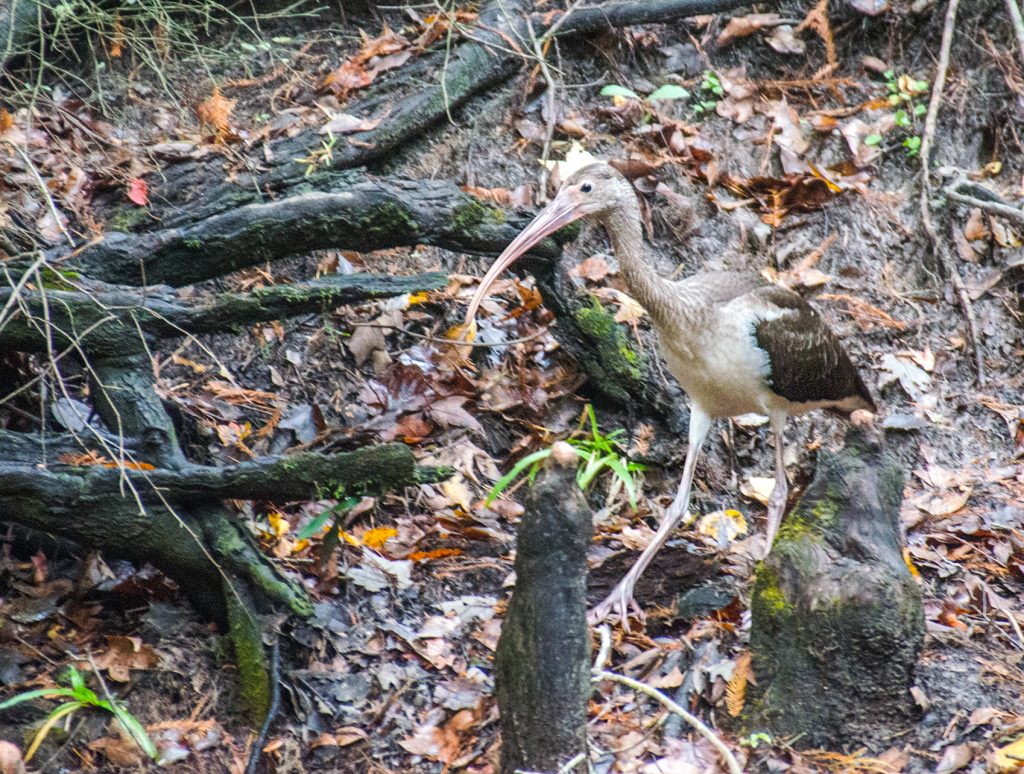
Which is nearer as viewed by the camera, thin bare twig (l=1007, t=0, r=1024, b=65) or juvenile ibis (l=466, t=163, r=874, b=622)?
juvenile ibis (l=466, t=163, r=874, b=622)

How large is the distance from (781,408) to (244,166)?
307cm

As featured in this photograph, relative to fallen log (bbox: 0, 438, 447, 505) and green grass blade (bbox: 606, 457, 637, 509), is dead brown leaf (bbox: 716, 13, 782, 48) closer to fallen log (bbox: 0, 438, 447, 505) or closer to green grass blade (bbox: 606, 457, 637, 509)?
green grass blade (bbox: 606, 457, 637, 509)

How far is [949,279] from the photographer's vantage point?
7.68 m

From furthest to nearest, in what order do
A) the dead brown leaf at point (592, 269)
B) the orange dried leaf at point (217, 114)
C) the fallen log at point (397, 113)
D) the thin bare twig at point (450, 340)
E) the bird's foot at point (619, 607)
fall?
the dead brown leaf at point (592, 269)
the orange dried leaf at point (217, 114)
the thin bare twig at point (450, 340)
the fallen log at point (397, 113)
the bird's foot at point (619, 607)

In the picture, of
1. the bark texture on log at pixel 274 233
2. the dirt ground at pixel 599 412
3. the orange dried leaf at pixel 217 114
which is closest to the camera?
the dirt ground at pixel 599 412

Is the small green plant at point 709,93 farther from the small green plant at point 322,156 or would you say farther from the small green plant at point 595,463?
the small green plant at point 322,156

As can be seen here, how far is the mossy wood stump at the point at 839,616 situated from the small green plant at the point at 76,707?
7.36 feet

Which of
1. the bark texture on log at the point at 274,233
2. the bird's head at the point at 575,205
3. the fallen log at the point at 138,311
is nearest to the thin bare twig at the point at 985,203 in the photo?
the bird's head at the point at 575,205

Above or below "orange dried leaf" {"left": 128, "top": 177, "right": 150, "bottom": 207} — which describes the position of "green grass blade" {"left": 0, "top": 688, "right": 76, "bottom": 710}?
below

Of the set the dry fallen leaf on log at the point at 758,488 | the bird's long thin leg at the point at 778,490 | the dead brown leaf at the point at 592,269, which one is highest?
the dead brown leaf at the point at 592,269

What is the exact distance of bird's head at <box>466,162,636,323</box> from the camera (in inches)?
232

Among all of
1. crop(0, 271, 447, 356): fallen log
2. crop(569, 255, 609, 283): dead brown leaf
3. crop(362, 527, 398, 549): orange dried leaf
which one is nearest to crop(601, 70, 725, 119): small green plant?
crop(569, 255, 609, 283): dead brown leaf

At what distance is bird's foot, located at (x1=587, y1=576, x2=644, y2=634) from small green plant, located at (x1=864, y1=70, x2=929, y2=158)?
4027 millimetres

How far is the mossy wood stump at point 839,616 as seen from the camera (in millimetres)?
4117
